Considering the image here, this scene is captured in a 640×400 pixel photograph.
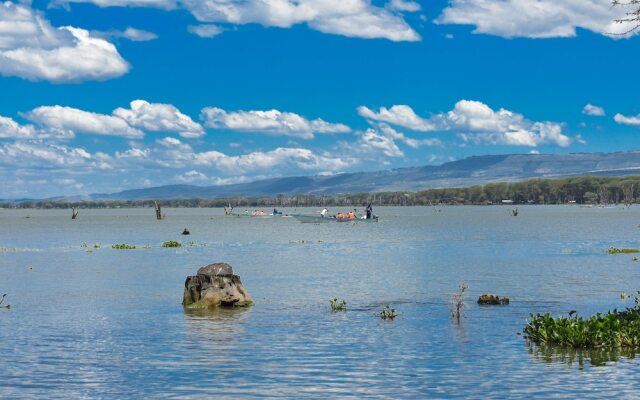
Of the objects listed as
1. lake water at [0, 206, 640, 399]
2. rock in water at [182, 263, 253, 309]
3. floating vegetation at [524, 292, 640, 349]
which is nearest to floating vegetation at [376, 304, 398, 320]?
lake water at [0, 206, 640, 399]

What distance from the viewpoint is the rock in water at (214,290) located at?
4253cm

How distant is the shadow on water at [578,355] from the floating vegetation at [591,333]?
0.87 feet

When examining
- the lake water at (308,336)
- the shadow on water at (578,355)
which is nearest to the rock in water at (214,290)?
the lake water at (308,336)

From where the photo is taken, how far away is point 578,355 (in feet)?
95.7

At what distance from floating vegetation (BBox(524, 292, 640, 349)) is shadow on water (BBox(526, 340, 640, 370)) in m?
0.27

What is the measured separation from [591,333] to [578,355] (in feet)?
4.06

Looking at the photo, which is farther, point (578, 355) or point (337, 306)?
point (337, 306)

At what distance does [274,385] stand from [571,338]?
1090 centimetres

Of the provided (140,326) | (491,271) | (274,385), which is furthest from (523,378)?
(491,271)

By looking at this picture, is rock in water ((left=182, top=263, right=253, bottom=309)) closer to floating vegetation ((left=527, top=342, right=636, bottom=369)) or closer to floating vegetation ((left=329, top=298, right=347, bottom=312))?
floating vegetation ((left=329, top=298, right=347, bottom=312))

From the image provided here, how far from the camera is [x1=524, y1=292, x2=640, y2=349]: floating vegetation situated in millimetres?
29875

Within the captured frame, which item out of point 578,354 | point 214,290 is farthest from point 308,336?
point 578,354

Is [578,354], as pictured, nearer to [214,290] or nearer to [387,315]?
[387,315]

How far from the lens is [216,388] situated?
2478 cm
